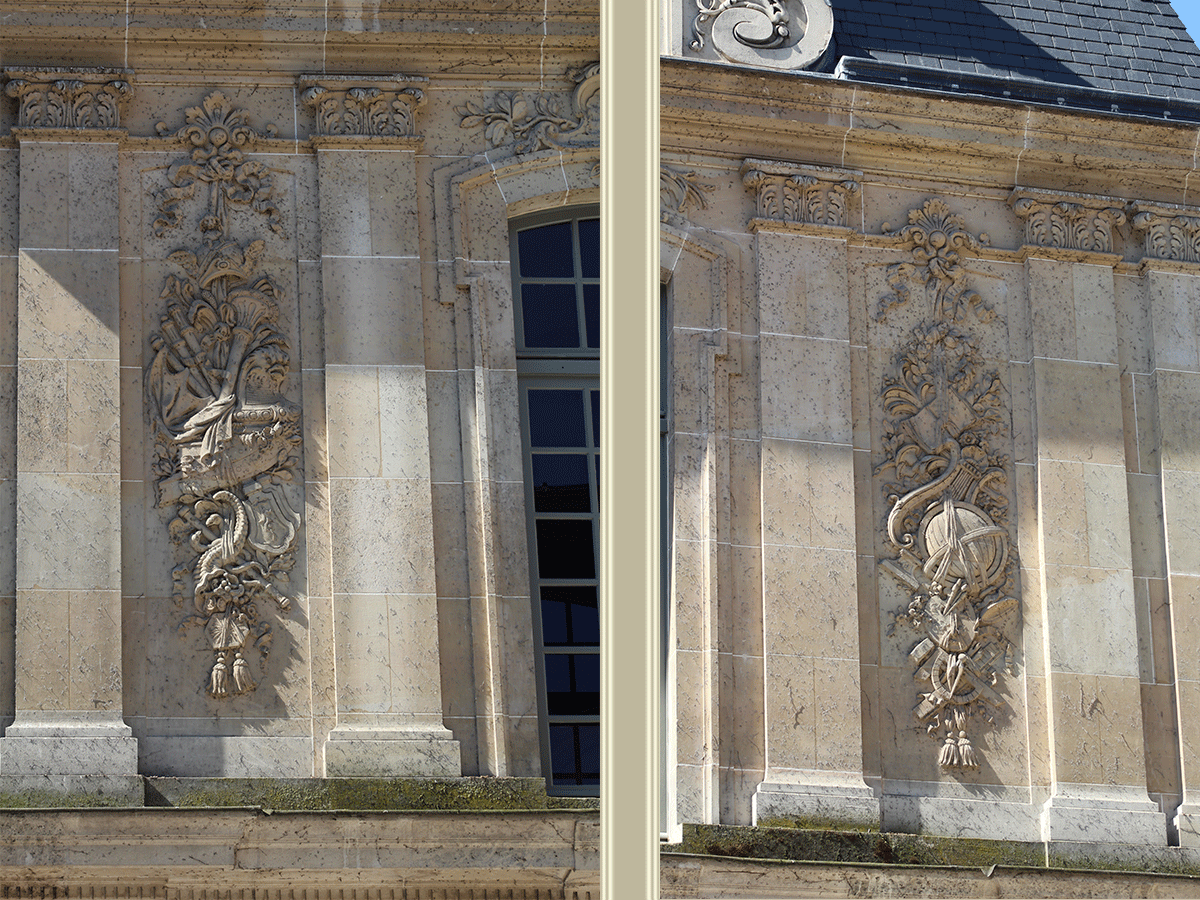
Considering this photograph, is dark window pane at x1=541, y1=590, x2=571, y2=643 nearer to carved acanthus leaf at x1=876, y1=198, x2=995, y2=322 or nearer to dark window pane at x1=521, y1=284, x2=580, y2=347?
dark window pane at x1=521, y1=284, x2=580, y2=347

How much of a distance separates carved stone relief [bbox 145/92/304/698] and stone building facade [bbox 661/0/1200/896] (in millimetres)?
1791

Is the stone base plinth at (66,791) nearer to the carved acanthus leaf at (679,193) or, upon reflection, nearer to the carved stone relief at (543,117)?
the carved stone relief at (543,117)

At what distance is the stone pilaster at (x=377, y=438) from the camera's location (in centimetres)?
945

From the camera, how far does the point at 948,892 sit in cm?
947

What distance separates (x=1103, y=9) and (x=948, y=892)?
495cm

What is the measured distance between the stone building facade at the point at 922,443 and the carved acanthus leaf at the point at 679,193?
0.01 meters

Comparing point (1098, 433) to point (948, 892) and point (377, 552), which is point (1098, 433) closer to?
point (948, 892)

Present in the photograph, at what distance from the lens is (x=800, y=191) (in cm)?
1059

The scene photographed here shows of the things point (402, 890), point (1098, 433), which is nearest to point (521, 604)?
point (402, 890)

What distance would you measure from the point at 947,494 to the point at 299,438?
305cm

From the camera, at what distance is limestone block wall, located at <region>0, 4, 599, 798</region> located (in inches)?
372

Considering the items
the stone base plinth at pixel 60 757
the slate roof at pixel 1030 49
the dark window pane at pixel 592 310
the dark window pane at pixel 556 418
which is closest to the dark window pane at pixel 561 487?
the dark window pane at pixel 556 418

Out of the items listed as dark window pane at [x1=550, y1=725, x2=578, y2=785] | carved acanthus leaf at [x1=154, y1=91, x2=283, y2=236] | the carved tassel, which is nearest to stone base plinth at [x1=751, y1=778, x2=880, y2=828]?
the carved tassel

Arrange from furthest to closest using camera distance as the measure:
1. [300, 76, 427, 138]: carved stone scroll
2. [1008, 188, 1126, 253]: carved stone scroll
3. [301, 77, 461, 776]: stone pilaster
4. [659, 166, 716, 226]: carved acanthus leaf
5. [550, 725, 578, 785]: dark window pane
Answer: [1008, 188, 1126, 253]: carved stone scroll
[659, 166, 716, 226]: carved acanthus leaf
[300, 76, 427, 138]: carved stone scroll
[550, 725, 578, 785]: dark window pane
[301, 77, 461, 776]: stone pilaster
